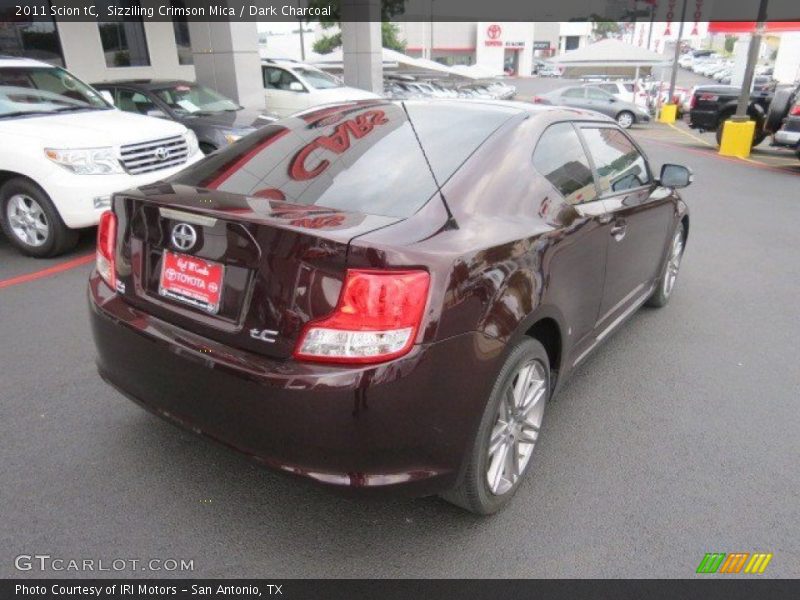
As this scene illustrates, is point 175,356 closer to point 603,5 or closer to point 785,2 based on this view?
point 785,2

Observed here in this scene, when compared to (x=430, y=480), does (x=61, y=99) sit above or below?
above

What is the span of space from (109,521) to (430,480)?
4.38 ft

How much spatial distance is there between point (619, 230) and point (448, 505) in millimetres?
1758

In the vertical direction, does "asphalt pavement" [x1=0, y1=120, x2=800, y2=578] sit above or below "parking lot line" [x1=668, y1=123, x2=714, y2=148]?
above

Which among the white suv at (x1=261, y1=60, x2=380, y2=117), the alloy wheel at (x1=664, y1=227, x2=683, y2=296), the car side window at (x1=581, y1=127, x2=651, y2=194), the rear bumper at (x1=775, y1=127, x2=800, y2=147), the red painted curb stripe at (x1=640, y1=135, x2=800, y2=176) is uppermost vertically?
the car side window at (x1=581, y1=127, x2=651, y2=194)

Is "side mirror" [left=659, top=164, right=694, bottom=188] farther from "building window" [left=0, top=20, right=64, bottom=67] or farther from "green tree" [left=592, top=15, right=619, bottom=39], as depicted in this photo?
"green tree" [left=592, top=15, right=619, bottom=39]

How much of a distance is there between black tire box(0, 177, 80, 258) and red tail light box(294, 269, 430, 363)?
15.3ft

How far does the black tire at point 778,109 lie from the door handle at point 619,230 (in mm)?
12468

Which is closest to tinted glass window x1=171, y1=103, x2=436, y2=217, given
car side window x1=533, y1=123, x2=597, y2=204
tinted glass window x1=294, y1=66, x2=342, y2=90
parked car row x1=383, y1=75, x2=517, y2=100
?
car side window x1=533, y1=123, x2=597, y2=204

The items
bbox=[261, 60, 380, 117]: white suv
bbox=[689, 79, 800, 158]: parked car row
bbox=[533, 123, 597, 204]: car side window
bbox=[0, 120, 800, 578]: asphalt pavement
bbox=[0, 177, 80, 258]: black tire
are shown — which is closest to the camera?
bbox=[0, 120, 800, 578]: asphalt pavement

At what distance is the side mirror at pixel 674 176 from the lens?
4059mm

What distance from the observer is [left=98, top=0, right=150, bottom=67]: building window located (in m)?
14.3

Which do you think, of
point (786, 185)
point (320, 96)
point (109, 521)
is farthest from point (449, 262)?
point (320, 96)

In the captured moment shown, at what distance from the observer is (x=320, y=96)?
14172 mm
